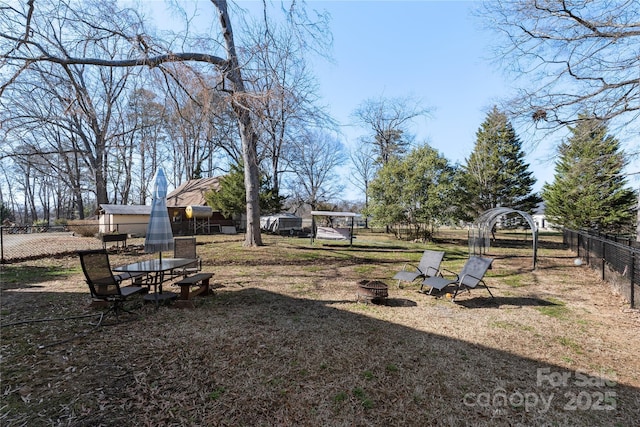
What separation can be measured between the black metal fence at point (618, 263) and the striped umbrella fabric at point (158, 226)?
339 inches

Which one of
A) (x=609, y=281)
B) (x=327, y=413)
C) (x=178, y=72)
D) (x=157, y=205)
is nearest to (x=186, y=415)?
(x=327, y=413)

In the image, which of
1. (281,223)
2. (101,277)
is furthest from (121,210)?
(101,277)

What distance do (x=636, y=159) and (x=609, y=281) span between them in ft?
19.5

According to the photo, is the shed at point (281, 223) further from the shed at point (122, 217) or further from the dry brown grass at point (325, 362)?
the dry brown grass at point (325, 362)

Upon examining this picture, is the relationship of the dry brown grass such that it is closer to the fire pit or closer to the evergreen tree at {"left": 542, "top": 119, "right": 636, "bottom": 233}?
the fire pit

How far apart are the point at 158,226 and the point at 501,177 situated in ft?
82.0

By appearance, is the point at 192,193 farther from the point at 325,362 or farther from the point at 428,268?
the point at 325,362

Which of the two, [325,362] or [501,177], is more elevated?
[501,177]

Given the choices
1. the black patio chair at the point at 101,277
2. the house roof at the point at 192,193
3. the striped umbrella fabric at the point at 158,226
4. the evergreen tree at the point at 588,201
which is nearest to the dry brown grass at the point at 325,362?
the black patio chair at the point at 101,277

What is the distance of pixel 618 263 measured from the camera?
671 cm

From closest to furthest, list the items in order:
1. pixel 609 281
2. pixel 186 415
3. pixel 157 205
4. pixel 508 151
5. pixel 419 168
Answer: pixel 186 415, pixel 157 205, pixel 609 281, pixel 419 168, pixel 508 151

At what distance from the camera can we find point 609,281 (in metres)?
7.22

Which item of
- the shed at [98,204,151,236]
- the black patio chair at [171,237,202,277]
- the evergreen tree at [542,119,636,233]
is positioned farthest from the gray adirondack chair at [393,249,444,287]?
Result: the shed at [98,204,151,236]

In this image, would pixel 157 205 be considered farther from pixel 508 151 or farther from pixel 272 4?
pixel 508 151
